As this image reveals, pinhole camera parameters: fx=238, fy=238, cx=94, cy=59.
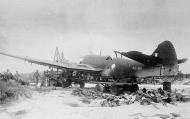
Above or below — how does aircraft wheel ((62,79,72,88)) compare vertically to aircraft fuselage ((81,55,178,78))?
below

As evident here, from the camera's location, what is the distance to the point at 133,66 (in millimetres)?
17641

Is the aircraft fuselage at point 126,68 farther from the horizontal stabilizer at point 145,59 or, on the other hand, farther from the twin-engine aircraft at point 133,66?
the horizontal stabilizer at point 145,59

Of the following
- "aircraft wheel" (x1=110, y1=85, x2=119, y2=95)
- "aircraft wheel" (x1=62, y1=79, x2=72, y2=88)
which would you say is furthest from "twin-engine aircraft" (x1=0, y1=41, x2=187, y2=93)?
"aircraft wheel" (x1=62, y1=79, x2=72, y2=88)

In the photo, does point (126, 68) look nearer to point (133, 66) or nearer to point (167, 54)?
point (133, 66)

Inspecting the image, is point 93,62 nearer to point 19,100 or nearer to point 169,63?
point 169,63

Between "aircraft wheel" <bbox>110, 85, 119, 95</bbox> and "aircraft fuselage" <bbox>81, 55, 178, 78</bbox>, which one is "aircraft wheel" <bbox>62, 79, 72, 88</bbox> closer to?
"aircraft fuselage" <bbox>81, 55, 178, 78</bbox>

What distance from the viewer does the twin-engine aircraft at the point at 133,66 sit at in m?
15.9

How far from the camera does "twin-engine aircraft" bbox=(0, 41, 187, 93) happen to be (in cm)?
1591

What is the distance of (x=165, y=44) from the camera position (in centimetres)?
1589

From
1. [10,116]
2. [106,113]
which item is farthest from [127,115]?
[10,116]

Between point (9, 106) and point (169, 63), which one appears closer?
point (9, 106)

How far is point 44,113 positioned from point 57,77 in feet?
49.1

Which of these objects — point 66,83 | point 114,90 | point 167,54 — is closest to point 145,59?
point 167,54

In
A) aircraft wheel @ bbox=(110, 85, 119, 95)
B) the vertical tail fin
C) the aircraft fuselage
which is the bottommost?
aircraft wheel @ bbox=(110, 85, 119, 95)
